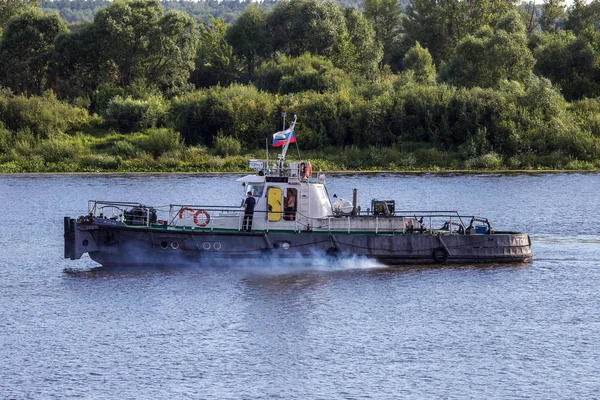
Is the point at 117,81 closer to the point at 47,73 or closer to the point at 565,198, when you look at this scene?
the point at 47,73

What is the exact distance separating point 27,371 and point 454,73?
3118 inches

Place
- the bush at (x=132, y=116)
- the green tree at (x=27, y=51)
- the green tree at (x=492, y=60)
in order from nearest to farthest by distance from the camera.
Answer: the bush at (x=132, y=116) → the green tree at (x=492, y=60) → the green tree at (x=27, y=51)

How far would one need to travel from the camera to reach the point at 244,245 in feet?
141

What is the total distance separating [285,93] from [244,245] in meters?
62.8

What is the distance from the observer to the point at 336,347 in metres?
34.1

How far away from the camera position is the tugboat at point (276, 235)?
4306 cm

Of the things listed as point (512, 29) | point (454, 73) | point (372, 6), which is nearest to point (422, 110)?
point (454, 73)

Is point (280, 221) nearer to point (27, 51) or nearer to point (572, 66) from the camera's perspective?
point (572, 66)

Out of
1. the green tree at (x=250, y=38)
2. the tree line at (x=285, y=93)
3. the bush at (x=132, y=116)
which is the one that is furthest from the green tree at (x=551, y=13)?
the bush at (x=132, y=116)

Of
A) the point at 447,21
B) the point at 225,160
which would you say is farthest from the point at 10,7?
the point at 225,160

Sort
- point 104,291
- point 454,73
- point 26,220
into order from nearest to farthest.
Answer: point 104,291 → point 26,220 → point 454,73

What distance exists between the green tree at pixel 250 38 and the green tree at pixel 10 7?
28731 millimetres

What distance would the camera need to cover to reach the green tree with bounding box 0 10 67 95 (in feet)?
359

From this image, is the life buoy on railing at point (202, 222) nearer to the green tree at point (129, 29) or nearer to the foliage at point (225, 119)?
the foliage at point (225, 119)
